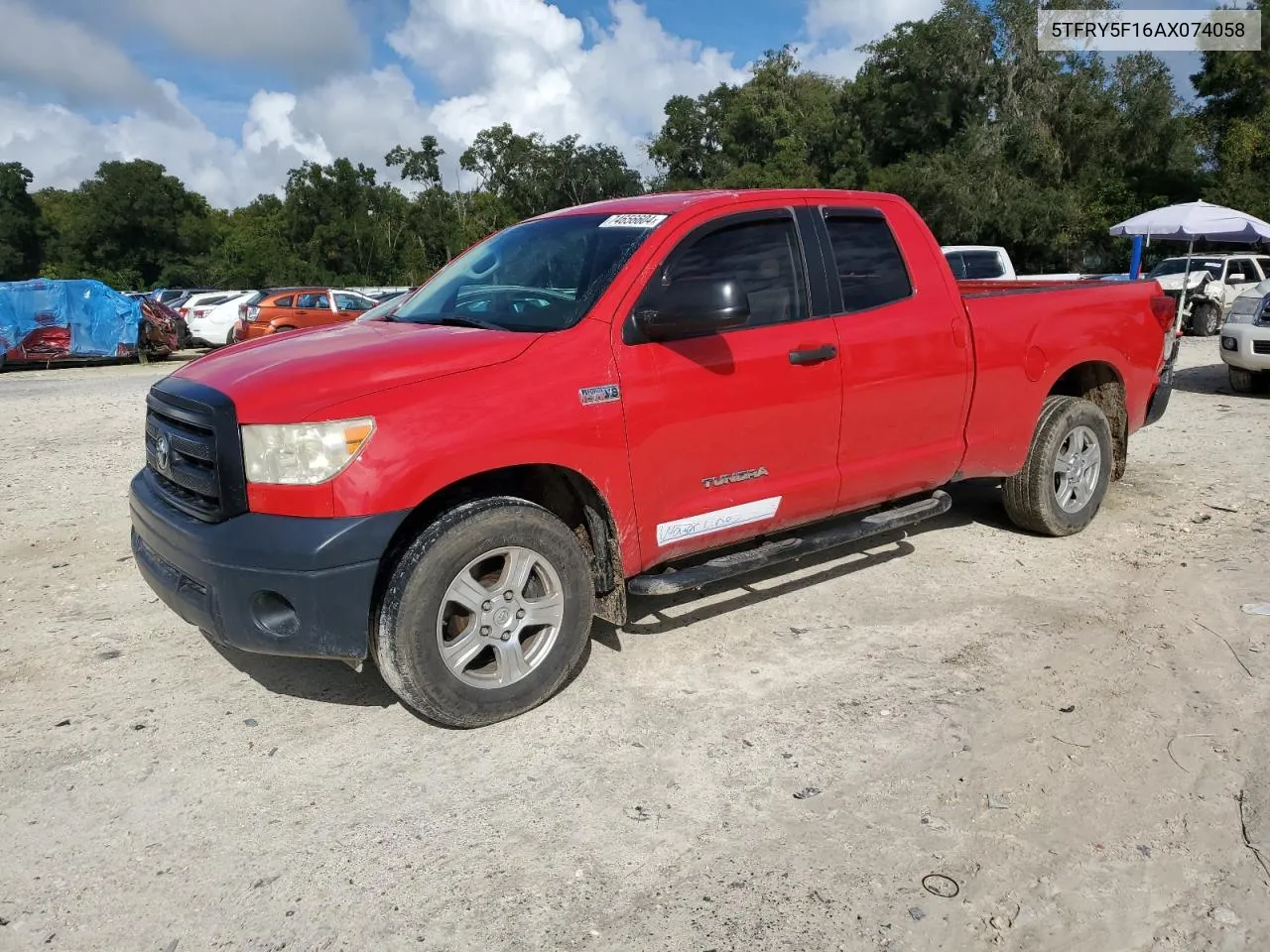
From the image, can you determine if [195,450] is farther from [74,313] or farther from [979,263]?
[74,313]

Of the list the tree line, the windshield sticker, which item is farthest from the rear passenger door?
the tree line

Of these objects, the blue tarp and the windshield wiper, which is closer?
the windshield wiper

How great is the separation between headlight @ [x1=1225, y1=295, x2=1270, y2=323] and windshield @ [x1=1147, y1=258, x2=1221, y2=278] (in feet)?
33.8

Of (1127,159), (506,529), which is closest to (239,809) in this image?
(506,529)

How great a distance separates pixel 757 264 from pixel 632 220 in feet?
1.89

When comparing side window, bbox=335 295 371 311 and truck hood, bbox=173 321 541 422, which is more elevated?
side window, bbox=335 295 371 311

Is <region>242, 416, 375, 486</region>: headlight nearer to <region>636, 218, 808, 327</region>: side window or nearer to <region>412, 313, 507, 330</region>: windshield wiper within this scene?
<region>412, 313, 507, 330</region>: windshield wiper

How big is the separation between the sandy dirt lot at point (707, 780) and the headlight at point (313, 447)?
1.02 m

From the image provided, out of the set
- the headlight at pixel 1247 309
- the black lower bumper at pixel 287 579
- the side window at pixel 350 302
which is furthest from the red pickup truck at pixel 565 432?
the side window at pixel 350 302

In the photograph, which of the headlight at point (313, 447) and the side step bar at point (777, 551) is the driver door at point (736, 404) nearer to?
the side step bar at point (777, 551)

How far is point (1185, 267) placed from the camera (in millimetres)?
21609

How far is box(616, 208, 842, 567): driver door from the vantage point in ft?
12.8

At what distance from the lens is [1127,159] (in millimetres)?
36312

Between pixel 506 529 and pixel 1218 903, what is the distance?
2.38 metres
